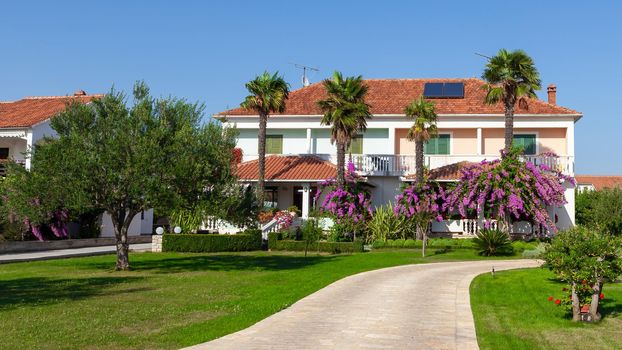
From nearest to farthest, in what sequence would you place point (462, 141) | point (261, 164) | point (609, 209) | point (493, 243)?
point (493, 243) < point (261, 164) < point (462, 141) < point (609, 209)

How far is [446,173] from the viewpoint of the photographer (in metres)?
35.7

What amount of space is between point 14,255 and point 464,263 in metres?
20.3

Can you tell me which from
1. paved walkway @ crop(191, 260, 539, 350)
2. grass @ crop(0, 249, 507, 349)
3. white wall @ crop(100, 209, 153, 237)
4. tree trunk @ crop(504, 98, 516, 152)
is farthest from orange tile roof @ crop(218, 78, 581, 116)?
paved walkway @ crop(191, 260, 539, 350)

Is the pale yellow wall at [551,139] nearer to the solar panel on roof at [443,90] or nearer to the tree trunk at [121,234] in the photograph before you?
the solar panel on roof at [443,90]

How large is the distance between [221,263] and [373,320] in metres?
14.0

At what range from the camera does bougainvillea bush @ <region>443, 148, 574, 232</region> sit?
29891 mm

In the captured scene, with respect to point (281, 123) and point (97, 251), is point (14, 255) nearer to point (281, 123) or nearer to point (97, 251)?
point (97, 251)

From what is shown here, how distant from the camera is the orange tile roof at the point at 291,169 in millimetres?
36500

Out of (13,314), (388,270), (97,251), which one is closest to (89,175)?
(13,314)

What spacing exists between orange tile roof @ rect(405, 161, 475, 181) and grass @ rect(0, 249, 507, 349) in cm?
847

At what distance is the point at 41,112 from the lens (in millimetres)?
40125

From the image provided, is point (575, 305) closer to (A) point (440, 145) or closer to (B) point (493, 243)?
(B) point (493, 243)

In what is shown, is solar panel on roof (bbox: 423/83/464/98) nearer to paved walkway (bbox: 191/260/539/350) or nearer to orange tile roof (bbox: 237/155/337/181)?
orange tile roof (bbox: 237/155/337/181)

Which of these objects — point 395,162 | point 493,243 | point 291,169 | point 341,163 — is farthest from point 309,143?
point 493,243
